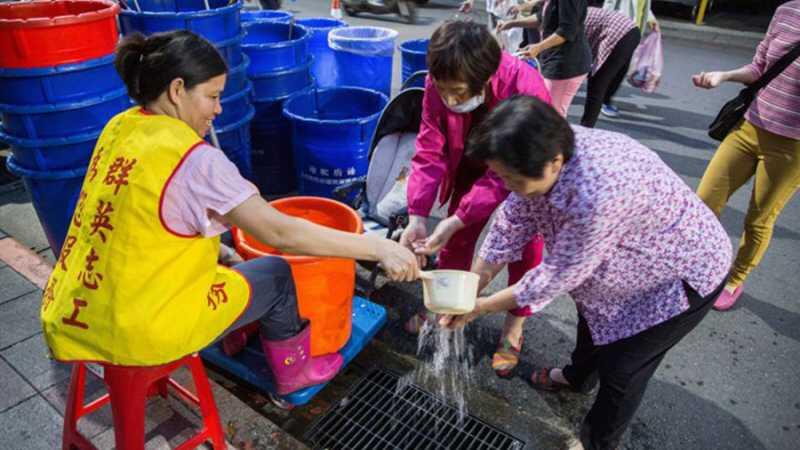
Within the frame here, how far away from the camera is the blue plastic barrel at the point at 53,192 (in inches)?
110

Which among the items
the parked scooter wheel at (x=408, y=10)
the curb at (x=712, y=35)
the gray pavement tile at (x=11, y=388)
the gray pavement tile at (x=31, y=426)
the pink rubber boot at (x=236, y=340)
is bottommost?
the gray pavement tile at (x=31, y=426)

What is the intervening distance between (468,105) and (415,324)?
4.39 ft

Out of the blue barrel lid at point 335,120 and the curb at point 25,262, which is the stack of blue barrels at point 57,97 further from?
the blue barrel lid at point 335,120

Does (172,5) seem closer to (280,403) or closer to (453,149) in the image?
(453,149)

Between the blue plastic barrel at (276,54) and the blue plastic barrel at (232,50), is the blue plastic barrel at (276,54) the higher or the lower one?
the lower one

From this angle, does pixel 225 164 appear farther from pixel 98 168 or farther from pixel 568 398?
pixel 568 398

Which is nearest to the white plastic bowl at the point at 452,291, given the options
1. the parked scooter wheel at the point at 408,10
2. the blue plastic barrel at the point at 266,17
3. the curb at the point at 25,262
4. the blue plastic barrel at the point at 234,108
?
A: the blue plastic barrel at the point at 234,108

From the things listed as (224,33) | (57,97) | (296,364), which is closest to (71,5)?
(57,97)

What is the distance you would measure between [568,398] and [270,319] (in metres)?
1.53

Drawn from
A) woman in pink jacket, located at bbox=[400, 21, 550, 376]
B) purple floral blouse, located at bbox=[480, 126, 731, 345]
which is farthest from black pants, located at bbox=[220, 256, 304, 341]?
purple floral blouse, located at bbox=[480, 126, 731, 345]

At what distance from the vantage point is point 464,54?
204 cm

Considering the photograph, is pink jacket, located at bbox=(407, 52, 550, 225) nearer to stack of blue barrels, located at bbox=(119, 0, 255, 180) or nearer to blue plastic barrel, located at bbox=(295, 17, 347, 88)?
stack of blue barrels, located at bbox=(119, 0, 255, 180)

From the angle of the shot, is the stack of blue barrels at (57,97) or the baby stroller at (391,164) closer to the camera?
the stack of blue barrels at (57,97)

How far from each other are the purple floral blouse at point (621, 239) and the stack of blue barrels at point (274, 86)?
105 inches
